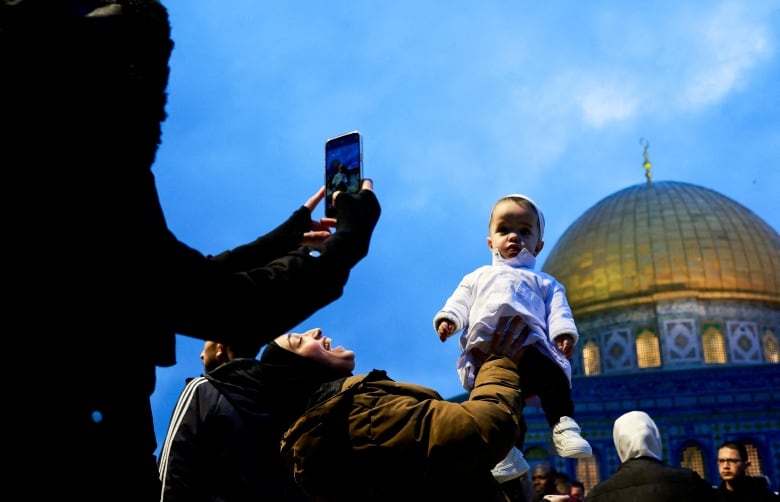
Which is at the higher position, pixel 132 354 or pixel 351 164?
pixel 351 164

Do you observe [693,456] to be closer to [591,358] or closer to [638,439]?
[591,358]

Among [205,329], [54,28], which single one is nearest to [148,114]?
[54,28]

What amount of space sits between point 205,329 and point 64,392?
1.11 feet

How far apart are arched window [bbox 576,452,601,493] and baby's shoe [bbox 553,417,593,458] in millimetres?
26337

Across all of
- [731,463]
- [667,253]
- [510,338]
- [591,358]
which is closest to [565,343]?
[510,338]

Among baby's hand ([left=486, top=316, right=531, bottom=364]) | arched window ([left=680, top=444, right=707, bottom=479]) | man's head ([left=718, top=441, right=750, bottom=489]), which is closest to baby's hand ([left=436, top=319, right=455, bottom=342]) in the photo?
baby's hand ([left=486, top=316, right=531, bottom=364])

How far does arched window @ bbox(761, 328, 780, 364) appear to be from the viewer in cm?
3569

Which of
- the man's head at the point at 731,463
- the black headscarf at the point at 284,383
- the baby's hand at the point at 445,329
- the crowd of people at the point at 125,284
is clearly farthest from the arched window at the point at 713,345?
the crowd of people at the point at 125,284

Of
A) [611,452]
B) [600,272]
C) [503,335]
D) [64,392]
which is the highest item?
[600,272]

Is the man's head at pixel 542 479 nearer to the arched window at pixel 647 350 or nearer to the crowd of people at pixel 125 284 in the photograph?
the crowd of people at pixel 125 284

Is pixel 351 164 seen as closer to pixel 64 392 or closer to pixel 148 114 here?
pixel 148 114

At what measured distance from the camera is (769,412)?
29.3 m

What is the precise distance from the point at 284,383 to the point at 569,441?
1437 millimetres

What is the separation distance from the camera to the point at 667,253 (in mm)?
38375
